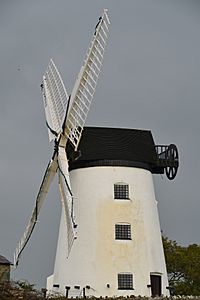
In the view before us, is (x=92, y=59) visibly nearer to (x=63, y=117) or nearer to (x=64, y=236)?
(x=63, y=117)

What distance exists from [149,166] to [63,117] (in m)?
3.95

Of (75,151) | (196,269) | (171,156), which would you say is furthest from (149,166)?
(196,269)

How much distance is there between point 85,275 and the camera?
26984 millimetres

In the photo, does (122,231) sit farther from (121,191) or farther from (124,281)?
(124,281)

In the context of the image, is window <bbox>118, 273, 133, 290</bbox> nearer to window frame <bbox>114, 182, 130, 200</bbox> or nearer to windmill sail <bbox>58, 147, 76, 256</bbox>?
windmill sail <bbox>58, 147, 76, 256</bbox>

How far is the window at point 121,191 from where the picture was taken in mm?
27703

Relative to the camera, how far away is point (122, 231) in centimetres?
2739

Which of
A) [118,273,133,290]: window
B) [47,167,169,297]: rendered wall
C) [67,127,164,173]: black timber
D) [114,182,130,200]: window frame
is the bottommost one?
[118,273,133,290]: window

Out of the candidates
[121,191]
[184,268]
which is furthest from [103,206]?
[184,268]

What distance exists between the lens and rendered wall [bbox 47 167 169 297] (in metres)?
26.9

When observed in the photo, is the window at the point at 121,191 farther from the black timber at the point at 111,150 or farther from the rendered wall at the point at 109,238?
the black timber at the point at 111,150

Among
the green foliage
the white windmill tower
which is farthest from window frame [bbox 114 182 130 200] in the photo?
the green foliage

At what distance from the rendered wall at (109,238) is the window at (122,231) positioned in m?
0.13

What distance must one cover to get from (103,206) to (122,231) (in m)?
1.16
